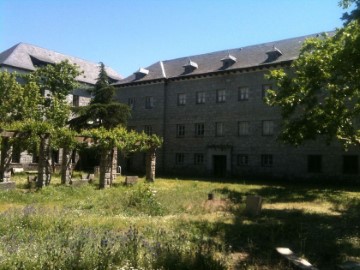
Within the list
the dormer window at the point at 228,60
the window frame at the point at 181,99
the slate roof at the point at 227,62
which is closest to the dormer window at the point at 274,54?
the slate roof at the point at 227,62

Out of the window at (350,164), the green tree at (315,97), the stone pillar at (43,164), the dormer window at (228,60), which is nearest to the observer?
the green tree at (315,97)

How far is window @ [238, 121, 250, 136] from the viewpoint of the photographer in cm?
3081

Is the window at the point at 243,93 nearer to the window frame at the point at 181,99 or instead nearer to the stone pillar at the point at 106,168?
the window frame at the point at 181,99

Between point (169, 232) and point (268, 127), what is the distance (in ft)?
74.0

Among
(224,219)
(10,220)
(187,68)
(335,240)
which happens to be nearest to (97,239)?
(10,220)

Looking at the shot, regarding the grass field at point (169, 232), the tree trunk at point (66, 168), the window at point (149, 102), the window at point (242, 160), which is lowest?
the grass field at point (169, 232)

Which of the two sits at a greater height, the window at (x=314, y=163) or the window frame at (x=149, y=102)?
the window frame at (x=149, y=102)

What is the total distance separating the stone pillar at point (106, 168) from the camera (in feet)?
64.7

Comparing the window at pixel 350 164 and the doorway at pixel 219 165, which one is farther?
the doorway at pixel 219 165

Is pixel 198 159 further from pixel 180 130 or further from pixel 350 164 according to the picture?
pixel 350 164

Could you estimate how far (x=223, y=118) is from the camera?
31.9 meters

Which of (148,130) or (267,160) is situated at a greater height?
(148,130)

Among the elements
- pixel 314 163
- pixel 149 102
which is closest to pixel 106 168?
pixel 314 163

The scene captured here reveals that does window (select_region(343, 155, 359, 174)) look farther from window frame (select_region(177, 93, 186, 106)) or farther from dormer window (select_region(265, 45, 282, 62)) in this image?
window frame (select_region(177, 93, 186, 106))
